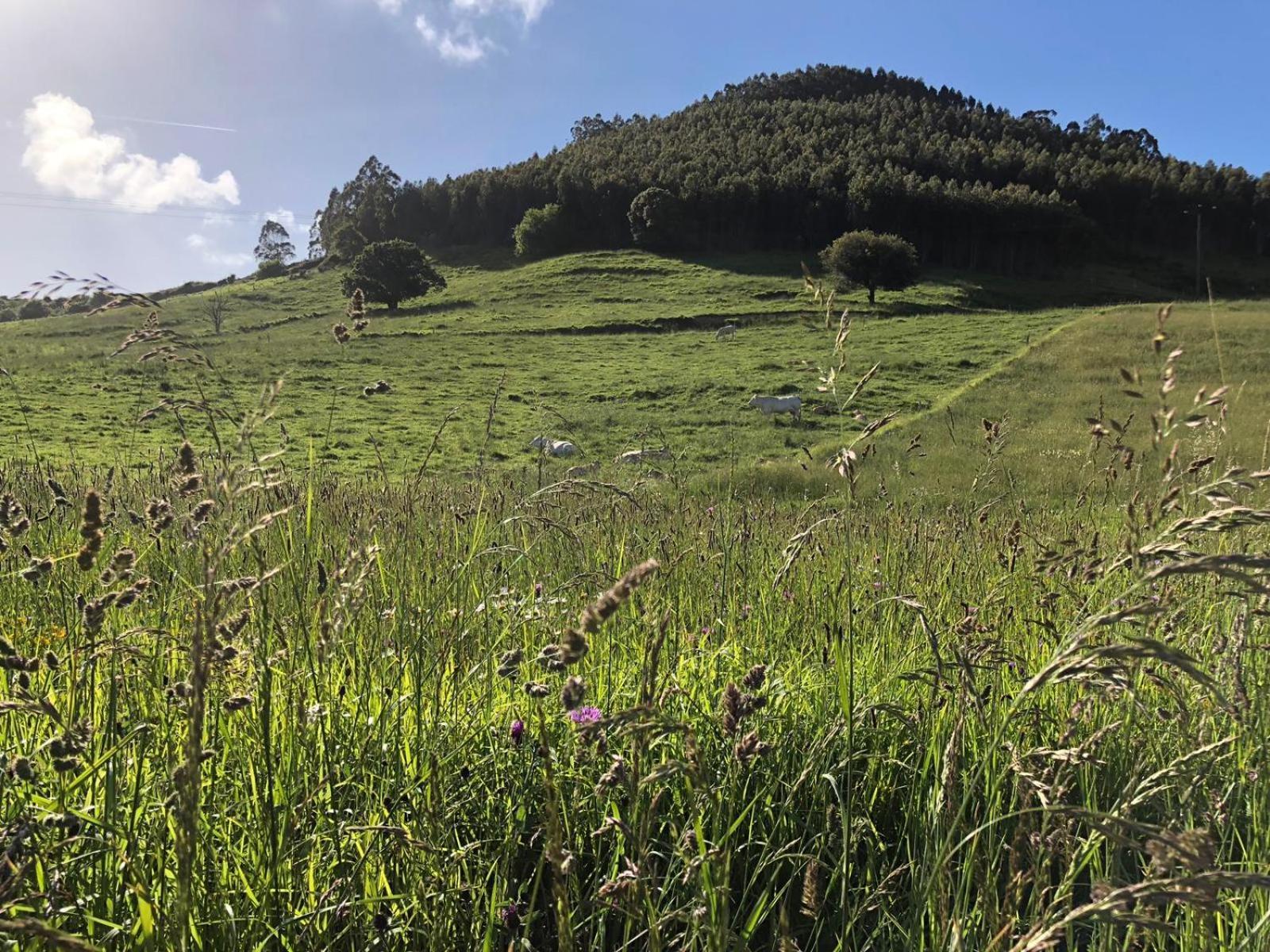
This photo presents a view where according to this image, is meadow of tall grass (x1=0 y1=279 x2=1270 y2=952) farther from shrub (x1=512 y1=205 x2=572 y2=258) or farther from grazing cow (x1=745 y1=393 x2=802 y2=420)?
shrub (x1=512 y1=205 x2=572 y2=258)

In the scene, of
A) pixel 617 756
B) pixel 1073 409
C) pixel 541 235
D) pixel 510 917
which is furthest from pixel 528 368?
pixel 541 235

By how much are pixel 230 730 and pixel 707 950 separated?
5.45ft

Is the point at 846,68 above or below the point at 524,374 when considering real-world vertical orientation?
above

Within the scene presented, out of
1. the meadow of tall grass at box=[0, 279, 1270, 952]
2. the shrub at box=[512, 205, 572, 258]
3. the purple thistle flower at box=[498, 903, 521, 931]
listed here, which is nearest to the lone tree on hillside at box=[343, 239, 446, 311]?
the shrub at box=[512, 205, 572, 258]

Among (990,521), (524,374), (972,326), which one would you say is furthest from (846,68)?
(990,521)

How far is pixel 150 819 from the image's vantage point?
6.04 ft

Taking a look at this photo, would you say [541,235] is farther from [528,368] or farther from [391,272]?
[528,368]

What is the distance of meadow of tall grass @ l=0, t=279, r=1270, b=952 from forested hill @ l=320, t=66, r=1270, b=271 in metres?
68.9

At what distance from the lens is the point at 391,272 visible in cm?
6038

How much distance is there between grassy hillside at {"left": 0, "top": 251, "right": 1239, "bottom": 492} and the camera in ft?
60.2

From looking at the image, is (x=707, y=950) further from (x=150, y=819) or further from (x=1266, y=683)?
(x=1266, y=683)

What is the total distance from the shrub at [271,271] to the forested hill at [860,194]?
19.4 feet

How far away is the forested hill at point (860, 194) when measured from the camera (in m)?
76.2

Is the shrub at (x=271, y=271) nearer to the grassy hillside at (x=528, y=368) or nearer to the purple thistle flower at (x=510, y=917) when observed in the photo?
the grassy hillside at (x=528, y=368)
